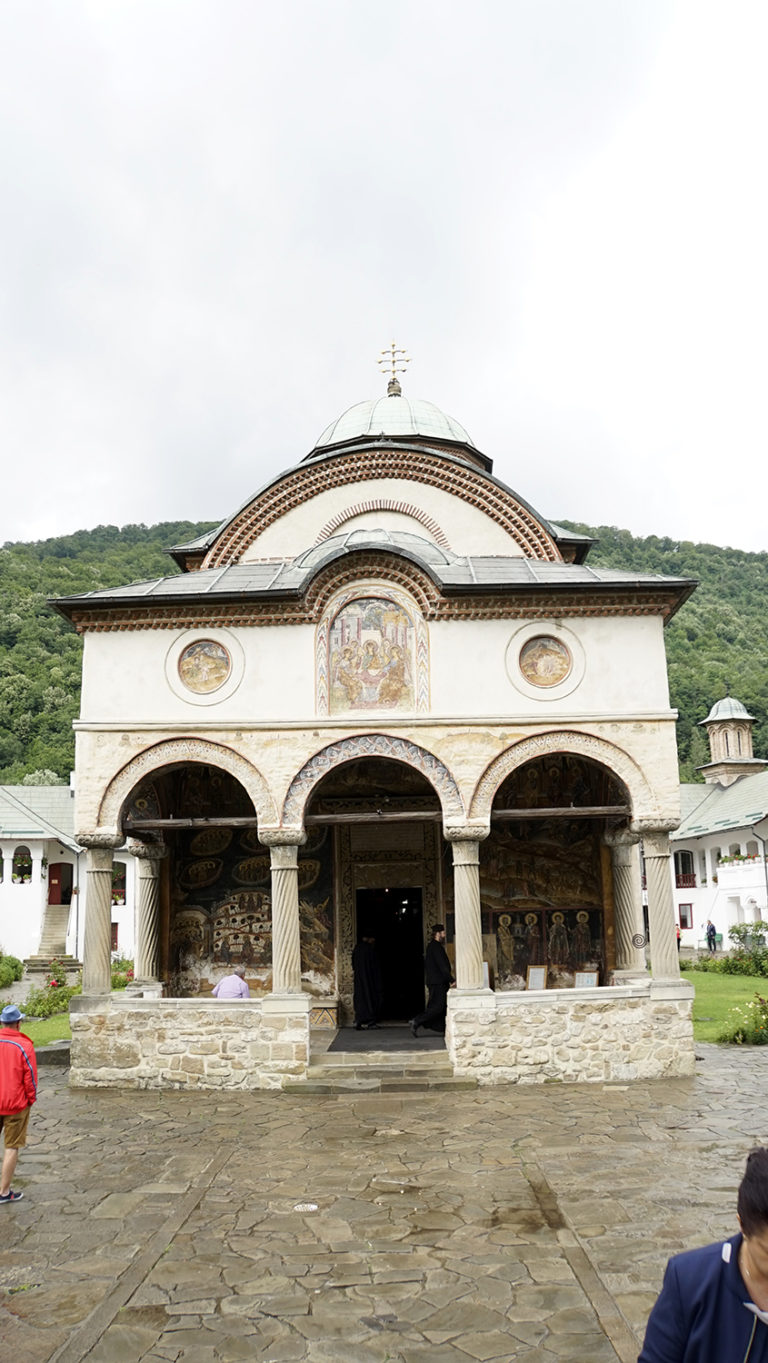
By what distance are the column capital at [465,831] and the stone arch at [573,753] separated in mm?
120

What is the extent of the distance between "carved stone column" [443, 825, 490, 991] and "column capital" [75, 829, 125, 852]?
385 cm

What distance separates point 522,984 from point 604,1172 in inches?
252

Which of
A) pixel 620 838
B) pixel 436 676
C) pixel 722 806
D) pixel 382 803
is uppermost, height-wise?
pixel 722 806

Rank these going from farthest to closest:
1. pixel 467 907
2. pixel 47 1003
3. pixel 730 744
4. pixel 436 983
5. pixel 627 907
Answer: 1. pixel 730 744
2. pixel 47 1003
3. pixel 627 907
4. pixel 436 983
5. pixel 467 907

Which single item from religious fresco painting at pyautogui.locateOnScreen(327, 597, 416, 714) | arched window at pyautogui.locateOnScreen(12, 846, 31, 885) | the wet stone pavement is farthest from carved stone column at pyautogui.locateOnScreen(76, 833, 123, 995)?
arched window at pyautogui.locateOnScreen(12, 846, 31, 885)

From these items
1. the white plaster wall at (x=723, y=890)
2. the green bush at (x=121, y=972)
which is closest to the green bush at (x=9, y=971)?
the green bush at (x=121, y=972)

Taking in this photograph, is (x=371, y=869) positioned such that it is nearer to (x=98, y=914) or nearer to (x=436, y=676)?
(x=436, y=676)

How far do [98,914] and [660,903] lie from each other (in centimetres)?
649

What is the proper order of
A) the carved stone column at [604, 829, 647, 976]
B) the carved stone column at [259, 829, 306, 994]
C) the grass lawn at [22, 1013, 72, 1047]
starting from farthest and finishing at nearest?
the grass lawn at [22, 1013, 72, 1047] → the carved stone column at [604, 829, 647, 976] → the carved stone column at [259, 829, 306, 994]

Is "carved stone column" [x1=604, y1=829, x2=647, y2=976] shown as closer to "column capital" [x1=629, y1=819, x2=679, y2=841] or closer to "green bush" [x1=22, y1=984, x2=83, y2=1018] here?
"column capital" [x1=629, y1=819, x2=679, y2=841]

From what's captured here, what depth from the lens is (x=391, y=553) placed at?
466 inches

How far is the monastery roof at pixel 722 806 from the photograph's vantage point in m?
32.8

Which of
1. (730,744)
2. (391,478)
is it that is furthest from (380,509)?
(730,744)

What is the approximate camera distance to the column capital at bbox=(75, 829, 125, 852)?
11750 mm
